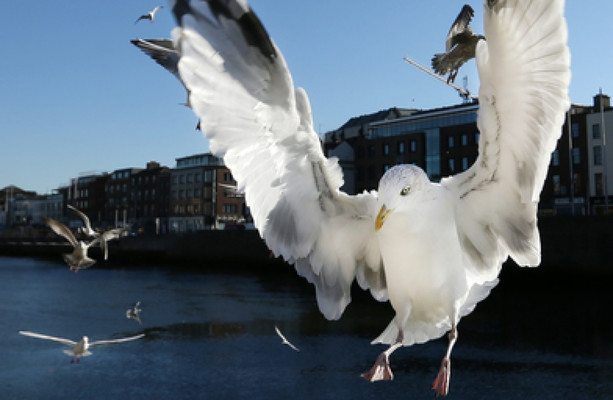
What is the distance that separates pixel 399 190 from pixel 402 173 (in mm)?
105

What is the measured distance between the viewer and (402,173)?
9.62 feet

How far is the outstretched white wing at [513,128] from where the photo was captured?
269 centimetres

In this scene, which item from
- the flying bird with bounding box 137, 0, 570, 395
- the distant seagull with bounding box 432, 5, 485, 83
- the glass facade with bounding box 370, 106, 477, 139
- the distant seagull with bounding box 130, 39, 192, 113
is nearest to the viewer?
the flying bird with bounding box 137, 0, 570, 395

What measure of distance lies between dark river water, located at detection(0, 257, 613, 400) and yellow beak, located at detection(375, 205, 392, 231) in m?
22.3

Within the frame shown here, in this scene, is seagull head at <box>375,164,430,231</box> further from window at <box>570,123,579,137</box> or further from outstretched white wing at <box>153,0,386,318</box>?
window at <box>570,123,579,137</box>

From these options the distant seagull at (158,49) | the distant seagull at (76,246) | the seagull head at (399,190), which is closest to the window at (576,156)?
the distant seagull at (76,246)

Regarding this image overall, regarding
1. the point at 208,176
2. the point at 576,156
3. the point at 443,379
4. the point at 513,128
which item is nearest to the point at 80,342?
the point at 443,379

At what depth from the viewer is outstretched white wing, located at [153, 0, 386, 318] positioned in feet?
9.36

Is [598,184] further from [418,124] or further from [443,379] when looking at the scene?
[443,379]

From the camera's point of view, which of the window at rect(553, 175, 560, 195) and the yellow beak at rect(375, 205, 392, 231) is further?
the window at rect(553, 175, 560, 195)

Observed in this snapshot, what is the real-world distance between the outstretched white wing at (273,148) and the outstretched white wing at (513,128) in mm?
631

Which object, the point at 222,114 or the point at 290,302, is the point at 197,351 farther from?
the point at 222,114

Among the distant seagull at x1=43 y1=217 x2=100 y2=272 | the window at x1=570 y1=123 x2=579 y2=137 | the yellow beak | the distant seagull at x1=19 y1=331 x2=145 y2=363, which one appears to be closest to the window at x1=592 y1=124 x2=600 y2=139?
the window at x1=570 y1=123 x2=579 y2=137

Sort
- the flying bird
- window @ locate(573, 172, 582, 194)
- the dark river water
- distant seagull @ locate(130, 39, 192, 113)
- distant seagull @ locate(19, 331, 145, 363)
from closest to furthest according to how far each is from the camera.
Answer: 1. the flying bird
2. distant seagull @ locate(130, 39, 192, 113)
3. distant seagull @ locate(19, 331, 145, 363)
4. the dark river water
5. window @ locate(573, 172, 582, 194)
